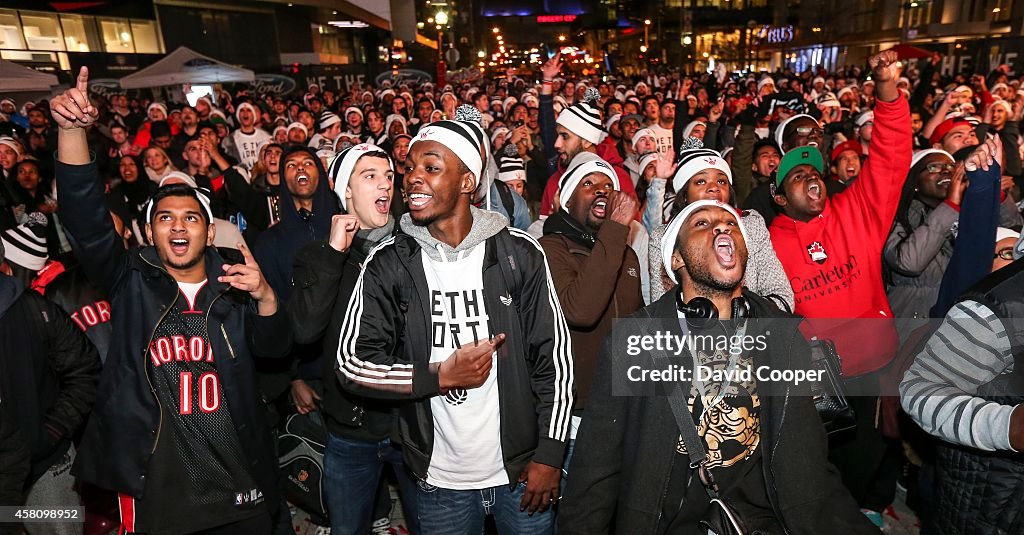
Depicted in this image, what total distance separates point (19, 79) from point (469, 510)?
1975 centimetres

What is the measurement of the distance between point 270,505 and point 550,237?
207cm

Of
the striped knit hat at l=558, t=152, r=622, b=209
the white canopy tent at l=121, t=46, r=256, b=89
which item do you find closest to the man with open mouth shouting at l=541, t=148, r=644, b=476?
the striped knit hat at l=558, t=152, r=622, b=209

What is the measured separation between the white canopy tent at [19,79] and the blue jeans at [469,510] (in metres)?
18.7

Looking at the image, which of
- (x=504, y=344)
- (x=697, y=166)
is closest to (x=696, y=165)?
(x=697, y=166)

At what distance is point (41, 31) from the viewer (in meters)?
26.9

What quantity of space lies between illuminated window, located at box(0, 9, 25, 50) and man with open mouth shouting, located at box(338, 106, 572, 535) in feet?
102

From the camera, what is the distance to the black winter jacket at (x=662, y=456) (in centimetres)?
248

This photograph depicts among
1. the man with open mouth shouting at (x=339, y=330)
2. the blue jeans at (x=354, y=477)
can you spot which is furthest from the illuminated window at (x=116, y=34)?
the blue jeans at (x=354, y=477)

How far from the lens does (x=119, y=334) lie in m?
2.97

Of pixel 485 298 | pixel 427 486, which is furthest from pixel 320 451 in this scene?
pixel 485 298

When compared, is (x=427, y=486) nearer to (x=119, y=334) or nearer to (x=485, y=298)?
(x=485, y=298)

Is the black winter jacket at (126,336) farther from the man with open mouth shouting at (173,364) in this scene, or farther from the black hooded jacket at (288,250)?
the black hooded jacket at (288,250)

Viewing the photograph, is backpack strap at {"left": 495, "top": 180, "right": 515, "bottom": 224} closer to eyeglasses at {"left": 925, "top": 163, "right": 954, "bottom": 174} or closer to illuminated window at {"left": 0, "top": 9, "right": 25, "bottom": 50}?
eyeglasses at {"left": 925, "top": 163, "right": 954, "bottom": 174}

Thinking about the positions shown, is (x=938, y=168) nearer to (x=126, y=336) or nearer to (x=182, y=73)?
(x=126, y=336)
